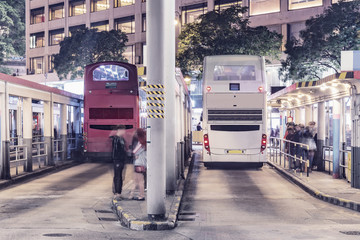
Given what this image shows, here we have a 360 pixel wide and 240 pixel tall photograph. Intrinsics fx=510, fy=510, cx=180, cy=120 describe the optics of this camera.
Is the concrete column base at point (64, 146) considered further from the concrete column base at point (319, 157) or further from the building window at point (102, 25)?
the building window at point (102, 25)

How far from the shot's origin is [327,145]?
20.5 metres

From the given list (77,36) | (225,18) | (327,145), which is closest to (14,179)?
(327,145)

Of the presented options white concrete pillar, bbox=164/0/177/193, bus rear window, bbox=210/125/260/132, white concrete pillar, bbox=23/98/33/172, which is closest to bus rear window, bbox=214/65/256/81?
bus rear window, bbox=210/125/260/132

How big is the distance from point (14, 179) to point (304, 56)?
20875 millimetres

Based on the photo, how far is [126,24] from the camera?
5653cm

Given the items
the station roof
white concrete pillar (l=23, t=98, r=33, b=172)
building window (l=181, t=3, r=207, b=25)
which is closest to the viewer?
the station roof

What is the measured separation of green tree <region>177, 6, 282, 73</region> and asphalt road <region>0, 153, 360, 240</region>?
17226 mm

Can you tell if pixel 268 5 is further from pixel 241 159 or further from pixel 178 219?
pixel 178 219

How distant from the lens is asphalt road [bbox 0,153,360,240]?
878 centimetres

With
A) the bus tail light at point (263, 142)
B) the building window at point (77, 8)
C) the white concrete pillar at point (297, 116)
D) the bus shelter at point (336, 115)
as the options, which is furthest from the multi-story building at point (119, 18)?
the bus tail light at point (263, 142)

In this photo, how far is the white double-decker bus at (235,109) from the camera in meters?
19.5

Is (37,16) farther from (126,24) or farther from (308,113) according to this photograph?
(308,113)

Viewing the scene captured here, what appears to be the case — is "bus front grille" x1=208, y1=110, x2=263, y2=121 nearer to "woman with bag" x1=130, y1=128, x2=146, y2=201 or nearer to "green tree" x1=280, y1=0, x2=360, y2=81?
"woman with bag" x1=130, y1=128, x2=146, y2=201

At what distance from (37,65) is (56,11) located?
7.12 meters
